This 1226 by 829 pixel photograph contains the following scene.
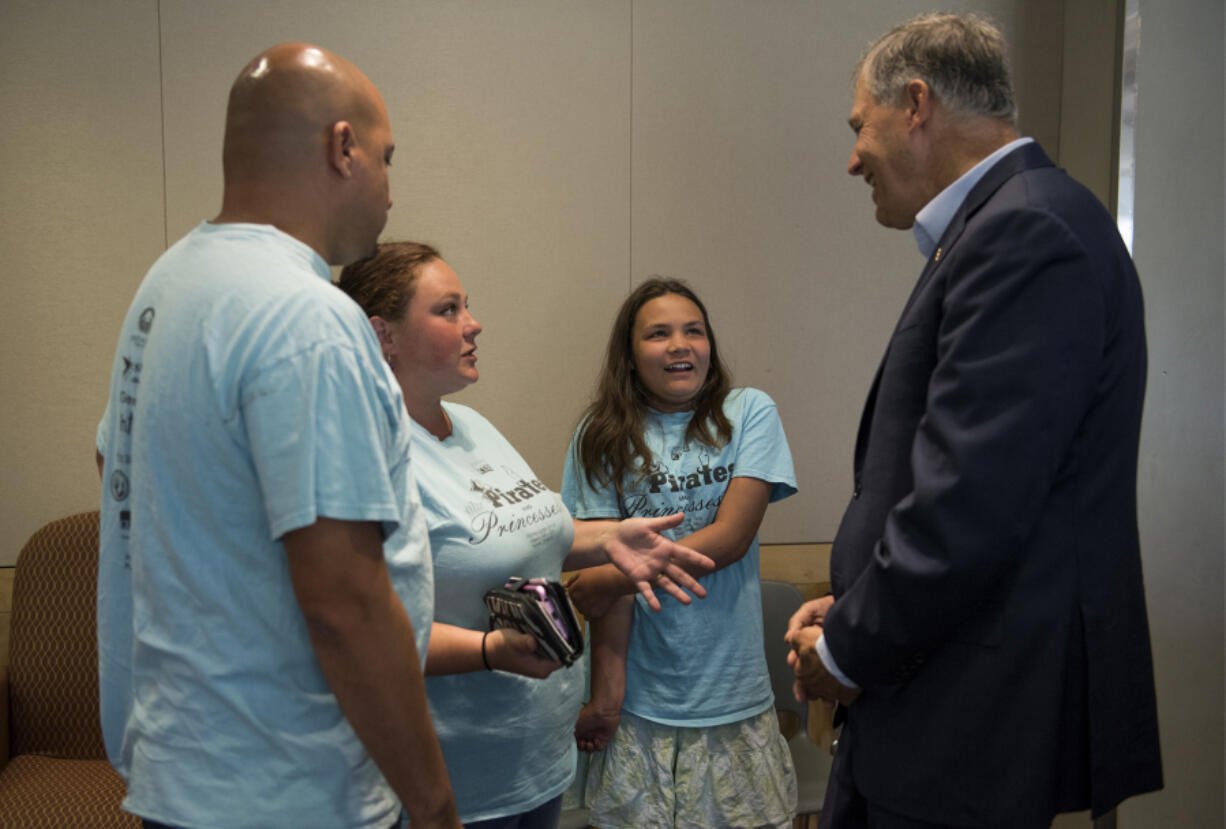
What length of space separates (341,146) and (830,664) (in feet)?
3.26

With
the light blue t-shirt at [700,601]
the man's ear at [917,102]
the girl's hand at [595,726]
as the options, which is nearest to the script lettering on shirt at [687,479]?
the light blue t-shirt at [700,601]

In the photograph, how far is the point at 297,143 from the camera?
3.73ft

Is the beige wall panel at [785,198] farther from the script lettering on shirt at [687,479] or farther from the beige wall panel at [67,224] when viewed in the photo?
the beige wall panel at [67,224]

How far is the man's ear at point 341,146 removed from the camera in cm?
115

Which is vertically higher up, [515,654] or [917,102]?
[917,102]

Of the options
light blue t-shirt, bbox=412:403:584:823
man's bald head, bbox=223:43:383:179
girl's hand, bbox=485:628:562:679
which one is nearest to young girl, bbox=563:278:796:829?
light blue t-shirt, bbox=412:403:584:823

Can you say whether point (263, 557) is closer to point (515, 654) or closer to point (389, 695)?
point (389, 695)

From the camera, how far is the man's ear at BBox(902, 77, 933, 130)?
1510 millimetres

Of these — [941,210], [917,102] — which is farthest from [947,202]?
[917,102]

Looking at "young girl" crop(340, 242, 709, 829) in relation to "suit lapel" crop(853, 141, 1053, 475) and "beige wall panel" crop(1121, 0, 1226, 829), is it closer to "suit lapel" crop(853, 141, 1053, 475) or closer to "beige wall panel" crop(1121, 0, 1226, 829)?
"suit lapel" crop(853, 141, 1053, 475)

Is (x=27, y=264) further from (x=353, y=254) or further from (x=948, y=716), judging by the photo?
(x=948, y=716)

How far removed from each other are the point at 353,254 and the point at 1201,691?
8.90 feet

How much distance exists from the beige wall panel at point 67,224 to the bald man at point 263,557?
200cm

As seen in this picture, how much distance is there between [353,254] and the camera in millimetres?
1244
